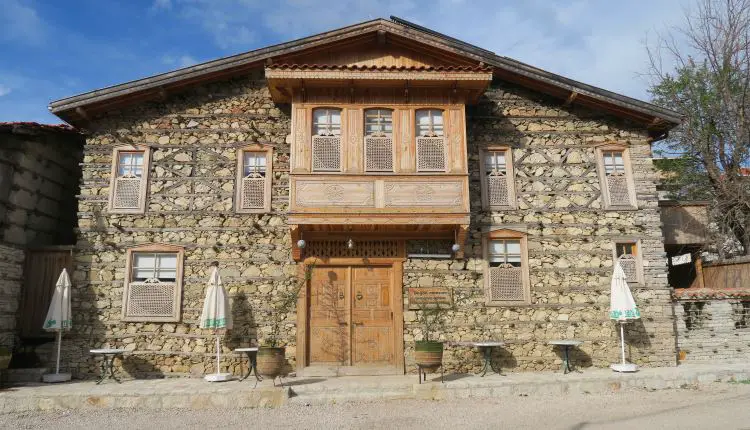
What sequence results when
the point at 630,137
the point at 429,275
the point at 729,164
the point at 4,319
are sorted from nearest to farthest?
1. the point at 4,319
2. the point at 429,275
3. the point at 630,137
4. the point at 729,164

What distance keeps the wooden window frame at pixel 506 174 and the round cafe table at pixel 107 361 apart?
8702 millimetres

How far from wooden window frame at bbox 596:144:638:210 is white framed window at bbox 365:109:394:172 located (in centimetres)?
526

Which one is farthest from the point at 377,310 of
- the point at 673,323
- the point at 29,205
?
the point at 29,205

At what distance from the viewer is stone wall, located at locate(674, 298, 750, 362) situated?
1224 cm

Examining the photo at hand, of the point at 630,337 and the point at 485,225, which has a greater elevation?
the point at 485,225

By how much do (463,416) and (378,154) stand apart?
19.0ft

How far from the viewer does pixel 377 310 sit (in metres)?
12.0

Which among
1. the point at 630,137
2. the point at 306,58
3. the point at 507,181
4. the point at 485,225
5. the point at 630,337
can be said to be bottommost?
the point at 630,337

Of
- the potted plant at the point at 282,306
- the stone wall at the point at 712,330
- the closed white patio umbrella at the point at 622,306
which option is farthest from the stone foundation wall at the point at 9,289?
the stone wall at the point at 712,330

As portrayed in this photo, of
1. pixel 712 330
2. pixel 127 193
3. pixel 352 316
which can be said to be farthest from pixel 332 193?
pixel 712 330

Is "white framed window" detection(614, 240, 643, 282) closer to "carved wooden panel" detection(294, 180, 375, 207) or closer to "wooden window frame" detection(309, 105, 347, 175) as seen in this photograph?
"carved wooden panel" detection(294, 180, 375, 207)

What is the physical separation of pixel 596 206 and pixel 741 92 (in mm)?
8434

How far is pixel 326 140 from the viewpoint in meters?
11.8

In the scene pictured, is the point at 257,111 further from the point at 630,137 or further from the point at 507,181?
the point at 630,137
